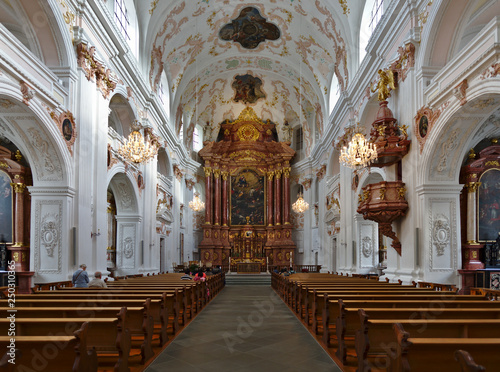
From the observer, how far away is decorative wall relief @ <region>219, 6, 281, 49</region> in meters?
20.1

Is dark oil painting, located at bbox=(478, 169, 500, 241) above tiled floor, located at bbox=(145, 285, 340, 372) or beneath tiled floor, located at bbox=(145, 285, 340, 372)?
above

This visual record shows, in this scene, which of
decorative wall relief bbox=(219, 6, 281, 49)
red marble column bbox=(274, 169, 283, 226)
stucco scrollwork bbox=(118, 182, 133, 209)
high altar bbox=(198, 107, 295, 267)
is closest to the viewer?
stucco scrollwork bbox=(118, 182, 133, 209)

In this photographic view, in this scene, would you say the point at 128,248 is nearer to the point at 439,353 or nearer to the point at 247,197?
the point at 247,197

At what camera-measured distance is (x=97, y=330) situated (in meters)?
4.43

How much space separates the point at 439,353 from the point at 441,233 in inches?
296

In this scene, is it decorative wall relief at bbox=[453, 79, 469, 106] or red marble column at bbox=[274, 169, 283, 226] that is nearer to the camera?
decorative wall relief at bbox=[453, 79, 469, 106]

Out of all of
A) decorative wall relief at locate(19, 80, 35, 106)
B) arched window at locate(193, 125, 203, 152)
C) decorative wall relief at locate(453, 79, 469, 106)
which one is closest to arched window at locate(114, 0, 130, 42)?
decorative wall relief at locate(19, 80, 35, 106)

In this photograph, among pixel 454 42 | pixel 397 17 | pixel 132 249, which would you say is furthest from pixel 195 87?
pixel 454 42

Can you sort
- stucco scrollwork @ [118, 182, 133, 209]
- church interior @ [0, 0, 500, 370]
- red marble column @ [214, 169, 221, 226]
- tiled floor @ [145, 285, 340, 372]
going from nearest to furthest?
tiled floor @ [145, 285, 340, 372]
church interior @ [0, 0, 500, 370]
stucco scrollwork @ [118, 182, 133, 209]
red marble column @ [214, 169, 221, 226]

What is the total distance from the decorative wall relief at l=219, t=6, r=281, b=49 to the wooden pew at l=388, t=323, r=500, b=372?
18.5m

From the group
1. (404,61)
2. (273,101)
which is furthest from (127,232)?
(273,101)

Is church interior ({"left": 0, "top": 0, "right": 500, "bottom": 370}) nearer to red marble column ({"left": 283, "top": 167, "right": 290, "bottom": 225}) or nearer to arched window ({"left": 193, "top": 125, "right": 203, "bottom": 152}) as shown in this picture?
red marble column ({"left": 283, "top": 167, "right": 290, "bottom": 225})

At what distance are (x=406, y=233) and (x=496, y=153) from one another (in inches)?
171

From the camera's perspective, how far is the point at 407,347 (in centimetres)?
327
